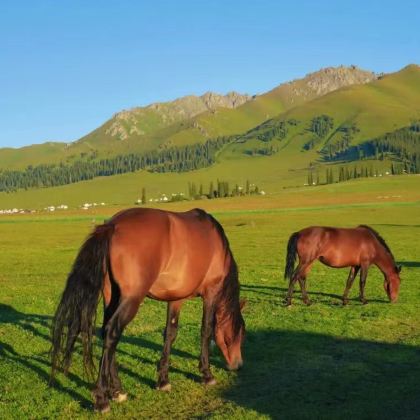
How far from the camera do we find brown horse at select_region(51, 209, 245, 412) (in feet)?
25.0

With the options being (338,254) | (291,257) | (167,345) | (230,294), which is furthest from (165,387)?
(338,254)

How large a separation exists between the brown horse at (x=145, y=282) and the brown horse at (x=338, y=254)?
7.48 meters

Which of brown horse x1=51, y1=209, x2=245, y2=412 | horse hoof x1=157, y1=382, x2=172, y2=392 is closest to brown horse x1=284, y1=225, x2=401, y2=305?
brown horse x1=51, y1=209, x2=245, y2=412

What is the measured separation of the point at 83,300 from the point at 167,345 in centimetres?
195

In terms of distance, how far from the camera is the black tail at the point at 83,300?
7594 mm

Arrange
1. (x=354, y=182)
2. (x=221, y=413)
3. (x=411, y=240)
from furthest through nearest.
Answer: (x=354, y=182), (x=411, y=240), (x=221, y=413)

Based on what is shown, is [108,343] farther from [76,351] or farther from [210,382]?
[76,351]

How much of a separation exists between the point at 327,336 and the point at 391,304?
491 centimetres

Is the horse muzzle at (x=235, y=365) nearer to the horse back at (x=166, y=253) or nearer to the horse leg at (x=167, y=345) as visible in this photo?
the horse leg at (x=167, y=345)

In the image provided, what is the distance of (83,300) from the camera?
25.0 feet

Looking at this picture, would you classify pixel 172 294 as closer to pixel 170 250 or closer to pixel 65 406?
pixel 170 250

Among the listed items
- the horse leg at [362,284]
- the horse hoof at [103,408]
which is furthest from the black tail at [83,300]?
the horse leg at [362,284]

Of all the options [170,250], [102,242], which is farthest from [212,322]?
[102,242]

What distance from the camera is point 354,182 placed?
149250 mm
